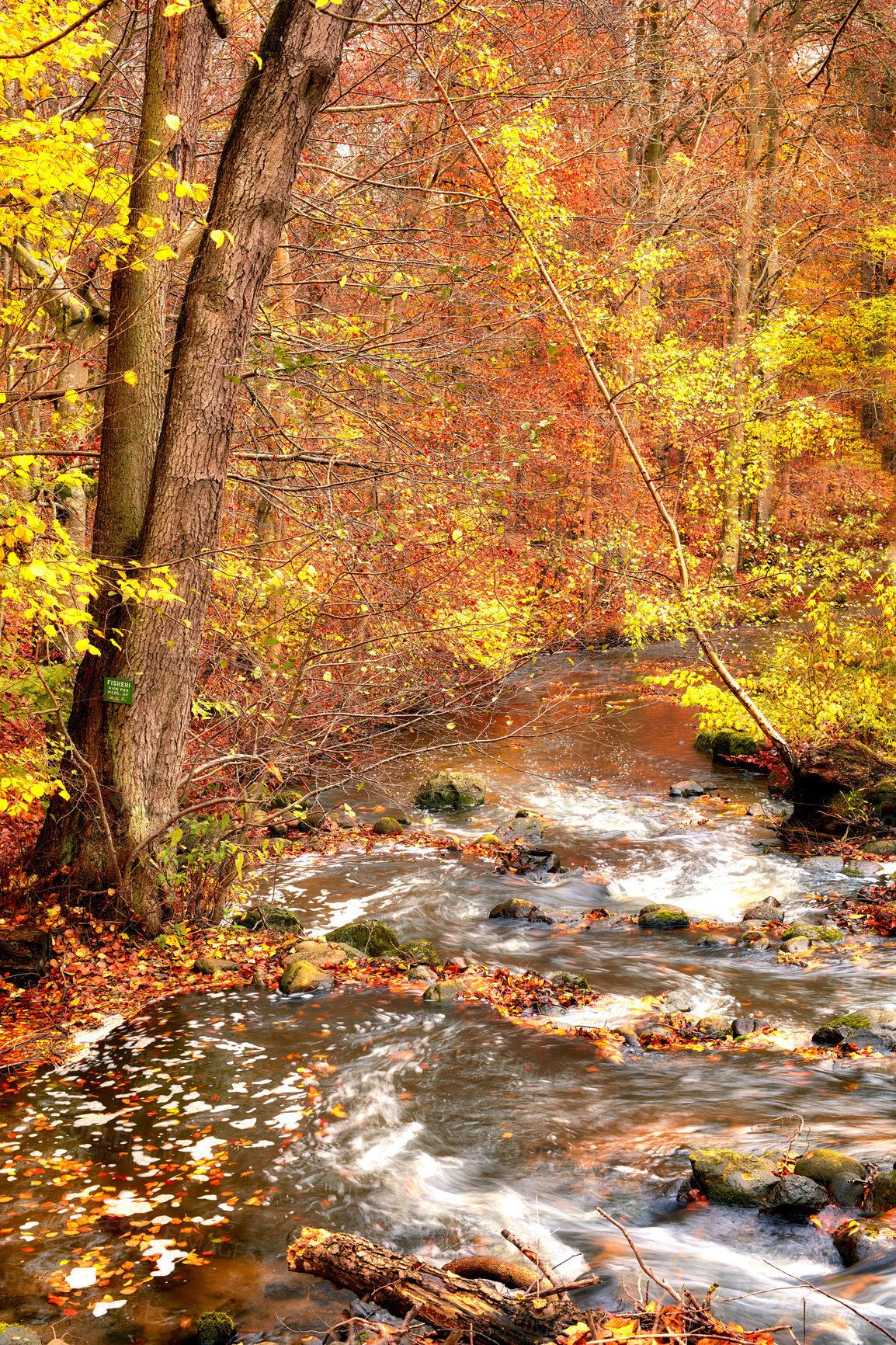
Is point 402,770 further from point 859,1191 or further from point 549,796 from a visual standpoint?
→ point 859,1191

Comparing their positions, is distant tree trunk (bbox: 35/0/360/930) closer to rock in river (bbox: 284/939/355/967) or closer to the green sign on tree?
the green sign on tree

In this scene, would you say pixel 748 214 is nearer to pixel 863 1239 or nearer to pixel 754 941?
pixel 754 941

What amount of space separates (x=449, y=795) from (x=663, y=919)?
4.76 metres

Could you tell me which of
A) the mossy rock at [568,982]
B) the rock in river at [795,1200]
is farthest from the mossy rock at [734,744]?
the rock in river at [795,1200]

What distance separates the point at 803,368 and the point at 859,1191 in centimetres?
2886

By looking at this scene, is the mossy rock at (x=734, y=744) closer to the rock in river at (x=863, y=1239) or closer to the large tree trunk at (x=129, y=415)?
the large tree trunk at (x=129, y=415)

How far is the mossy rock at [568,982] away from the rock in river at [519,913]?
1574mm

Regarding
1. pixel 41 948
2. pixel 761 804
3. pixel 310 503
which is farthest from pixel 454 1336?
pixel 761 804

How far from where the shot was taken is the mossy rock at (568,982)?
26.0ft

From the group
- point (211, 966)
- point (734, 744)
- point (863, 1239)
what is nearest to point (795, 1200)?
point (863, 1239)

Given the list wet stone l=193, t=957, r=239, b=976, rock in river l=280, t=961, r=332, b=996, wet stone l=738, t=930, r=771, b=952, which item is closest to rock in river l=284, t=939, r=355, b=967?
rock in river l=280, t=961, r=332, b=996

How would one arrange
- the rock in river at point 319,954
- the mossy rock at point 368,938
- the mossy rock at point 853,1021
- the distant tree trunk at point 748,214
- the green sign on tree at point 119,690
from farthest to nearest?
the distant tree trunk at point 748,214, the mossy rock at point 368,938, the rock in river at point 319,954, the green sign on tree at point 119,690, the mossy rock at point 853,1021

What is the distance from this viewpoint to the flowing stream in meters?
4.29

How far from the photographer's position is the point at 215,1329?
3.96 meters
